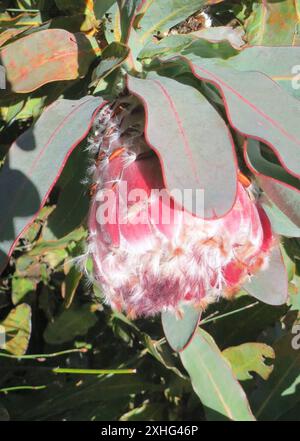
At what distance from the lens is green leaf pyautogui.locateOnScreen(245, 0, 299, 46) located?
3.92 ft

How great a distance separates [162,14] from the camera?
3.64ft

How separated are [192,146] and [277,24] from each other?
0.51m

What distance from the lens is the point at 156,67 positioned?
108cm

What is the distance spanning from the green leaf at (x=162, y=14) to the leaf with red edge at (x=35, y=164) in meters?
0.20

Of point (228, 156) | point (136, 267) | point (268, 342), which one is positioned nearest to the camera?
point (228, 156)

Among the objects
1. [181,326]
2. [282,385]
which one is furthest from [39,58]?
[282,385]

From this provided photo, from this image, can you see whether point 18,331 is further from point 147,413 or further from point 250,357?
point 250,357

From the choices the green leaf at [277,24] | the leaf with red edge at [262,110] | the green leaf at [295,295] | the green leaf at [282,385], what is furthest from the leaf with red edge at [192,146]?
the green leaf at [282,385]

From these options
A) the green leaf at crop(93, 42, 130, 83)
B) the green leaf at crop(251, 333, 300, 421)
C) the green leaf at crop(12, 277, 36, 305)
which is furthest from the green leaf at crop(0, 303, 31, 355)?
the green leaf at crop(93, 42, 130, 83)

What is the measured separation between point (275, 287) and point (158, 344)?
44cm

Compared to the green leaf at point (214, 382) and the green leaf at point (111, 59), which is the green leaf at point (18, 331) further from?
the green leaf at point (111, 59)

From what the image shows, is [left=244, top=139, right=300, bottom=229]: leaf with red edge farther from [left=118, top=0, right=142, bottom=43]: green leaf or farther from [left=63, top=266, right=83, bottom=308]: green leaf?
[left=63, top=266, right=83, bottom=308]: green leaf
